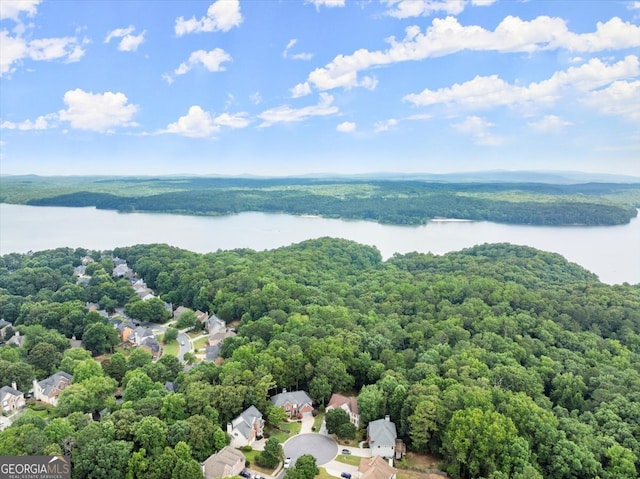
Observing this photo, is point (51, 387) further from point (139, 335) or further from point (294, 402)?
point (294, 402)

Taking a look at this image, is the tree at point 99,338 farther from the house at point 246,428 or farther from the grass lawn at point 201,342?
the house at point 246,428

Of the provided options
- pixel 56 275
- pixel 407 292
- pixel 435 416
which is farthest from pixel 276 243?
pixel 435 416

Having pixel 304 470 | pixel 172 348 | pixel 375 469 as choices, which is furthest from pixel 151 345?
pixel 375 469

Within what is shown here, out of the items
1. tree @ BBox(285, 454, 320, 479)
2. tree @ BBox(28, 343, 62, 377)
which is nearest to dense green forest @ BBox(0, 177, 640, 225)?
tree @ BBox(28, 343, 62, 377)

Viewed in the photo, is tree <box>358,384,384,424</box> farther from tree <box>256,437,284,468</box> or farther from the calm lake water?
the calm lake water

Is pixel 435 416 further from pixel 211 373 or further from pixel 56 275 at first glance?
pixel 56 275

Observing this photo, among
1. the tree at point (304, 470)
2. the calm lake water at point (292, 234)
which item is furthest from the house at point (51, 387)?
the calm lake water at point (292, 234)
